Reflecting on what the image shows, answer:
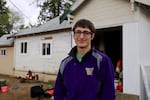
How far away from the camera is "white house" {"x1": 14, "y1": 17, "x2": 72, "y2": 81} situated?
1616 centimetres

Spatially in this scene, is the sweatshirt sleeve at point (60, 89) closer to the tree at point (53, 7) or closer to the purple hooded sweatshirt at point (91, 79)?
the purple hooded sweatshirt at point (91, 79)

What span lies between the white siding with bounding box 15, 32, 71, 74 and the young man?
12.9m

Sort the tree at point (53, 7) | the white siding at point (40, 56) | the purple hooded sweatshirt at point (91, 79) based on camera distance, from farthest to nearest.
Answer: the tree at point (53, 7) < the white siding at point (40, 56) < the purple hooded sweatshirt at point (91, 79)

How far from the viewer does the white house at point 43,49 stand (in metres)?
16.2

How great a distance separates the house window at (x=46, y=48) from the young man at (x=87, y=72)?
584 inches

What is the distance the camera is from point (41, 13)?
41.8 m

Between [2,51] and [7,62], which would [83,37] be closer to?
[7,62]

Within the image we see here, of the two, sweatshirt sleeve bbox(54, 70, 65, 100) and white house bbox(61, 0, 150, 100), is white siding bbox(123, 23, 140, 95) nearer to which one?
white house bbox(61, 0, 150, 100)

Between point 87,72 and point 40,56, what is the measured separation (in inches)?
633

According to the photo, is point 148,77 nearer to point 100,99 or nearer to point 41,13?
point 100,99

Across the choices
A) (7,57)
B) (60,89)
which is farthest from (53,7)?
(60,89)

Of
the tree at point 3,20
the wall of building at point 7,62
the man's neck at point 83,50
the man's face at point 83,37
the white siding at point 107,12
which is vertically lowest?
the wall of building at point 7,62

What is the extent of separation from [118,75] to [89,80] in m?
8.82

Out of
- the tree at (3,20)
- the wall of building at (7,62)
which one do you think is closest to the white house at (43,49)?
the wall of building at (7,62)
